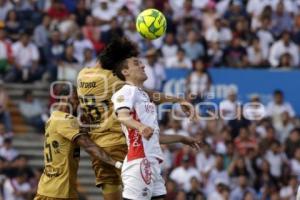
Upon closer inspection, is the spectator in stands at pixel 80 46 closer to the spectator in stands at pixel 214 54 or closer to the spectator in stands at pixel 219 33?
the spectator in stands at pixel 214 54

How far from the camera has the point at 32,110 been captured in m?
23.3

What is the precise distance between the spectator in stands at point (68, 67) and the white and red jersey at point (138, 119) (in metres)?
10.0

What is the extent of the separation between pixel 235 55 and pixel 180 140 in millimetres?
11940

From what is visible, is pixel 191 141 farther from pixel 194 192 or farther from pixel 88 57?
pixel 88 57

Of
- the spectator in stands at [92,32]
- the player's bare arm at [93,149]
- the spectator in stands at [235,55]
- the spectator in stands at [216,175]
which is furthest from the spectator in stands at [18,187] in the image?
the player's bare arm at [93,149]

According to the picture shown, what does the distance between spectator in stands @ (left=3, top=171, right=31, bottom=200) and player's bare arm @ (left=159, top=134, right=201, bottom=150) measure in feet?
27.1

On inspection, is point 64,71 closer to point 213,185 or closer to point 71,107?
point 213,185

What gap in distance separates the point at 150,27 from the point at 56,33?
9071mm

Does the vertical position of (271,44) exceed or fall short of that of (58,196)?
it exceeds it

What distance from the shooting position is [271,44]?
25781mm

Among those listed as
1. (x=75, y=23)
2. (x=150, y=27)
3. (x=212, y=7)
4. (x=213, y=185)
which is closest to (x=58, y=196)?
(x=150, y=27)

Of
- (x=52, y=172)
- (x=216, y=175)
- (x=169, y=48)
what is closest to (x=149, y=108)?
(x=52, y=172)

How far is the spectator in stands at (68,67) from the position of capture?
76.4 feet

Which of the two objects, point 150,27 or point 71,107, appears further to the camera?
point 150,27
